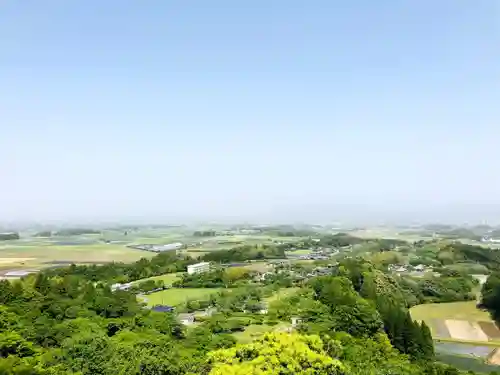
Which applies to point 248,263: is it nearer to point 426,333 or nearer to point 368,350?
point 426,333

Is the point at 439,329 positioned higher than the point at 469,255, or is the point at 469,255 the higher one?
the point at 469,255

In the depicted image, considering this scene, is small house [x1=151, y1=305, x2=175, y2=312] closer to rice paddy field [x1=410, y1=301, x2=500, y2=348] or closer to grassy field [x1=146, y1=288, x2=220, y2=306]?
grassy field [x1=146, y1=288, x2=220, y2=306]

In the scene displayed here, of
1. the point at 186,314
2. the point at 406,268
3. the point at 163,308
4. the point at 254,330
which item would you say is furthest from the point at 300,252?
the point at 254,330

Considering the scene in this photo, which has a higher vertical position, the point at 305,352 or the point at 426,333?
the point at 305,352

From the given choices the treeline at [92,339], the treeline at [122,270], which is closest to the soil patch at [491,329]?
the treeline at [92,339]

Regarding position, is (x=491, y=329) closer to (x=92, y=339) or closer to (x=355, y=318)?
(x=355, y=318)

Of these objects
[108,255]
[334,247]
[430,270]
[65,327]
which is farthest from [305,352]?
[334,247]
